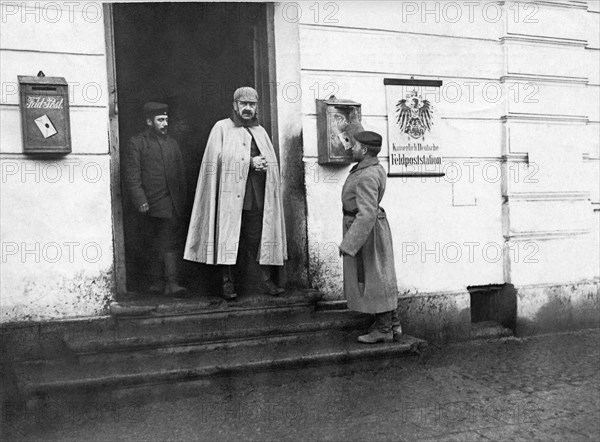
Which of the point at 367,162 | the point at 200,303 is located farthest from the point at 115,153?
the point at 367,162

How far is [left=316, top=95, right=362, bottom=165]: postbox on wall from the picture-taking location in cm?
623

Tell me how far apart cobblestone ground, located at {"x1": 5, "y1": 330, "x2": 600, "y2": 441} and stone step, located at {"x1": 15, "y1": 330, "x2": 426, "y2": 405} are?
17 centimetres

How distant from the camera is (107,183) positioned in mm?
5586

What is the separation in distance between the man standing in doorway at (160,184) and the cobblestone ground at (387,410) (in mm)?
1674

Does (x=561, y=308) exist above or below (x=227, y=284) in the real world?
below

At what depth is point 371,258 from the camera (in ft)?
18.5

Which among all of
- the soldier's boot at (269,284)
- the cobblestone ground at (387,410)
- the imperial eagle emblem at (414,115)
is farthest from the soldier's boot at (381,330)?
the imperial eagle emblem at (414,115)

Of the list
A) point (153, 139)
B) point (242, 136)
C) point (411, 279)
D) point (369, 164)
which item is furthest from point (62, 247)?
point (411, 279)

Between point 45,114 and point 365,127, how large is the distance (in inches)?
115

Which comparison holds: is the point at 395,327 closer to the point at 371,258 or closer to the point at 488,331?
the point at 371,258

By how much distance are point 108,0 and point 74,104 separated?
3.06 ft

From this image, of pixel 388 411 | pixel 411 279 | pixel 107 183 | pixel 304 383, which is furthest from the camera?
pixel 411 279

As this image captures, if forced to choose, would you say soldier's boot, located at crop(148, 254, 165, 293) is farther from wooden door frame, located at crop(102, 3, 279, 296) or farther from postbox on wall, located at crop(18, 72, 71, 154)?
postbox on wall, located at crop(18, 72, 71, 154)

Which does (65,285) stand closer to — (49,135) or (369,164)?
(49,135)
